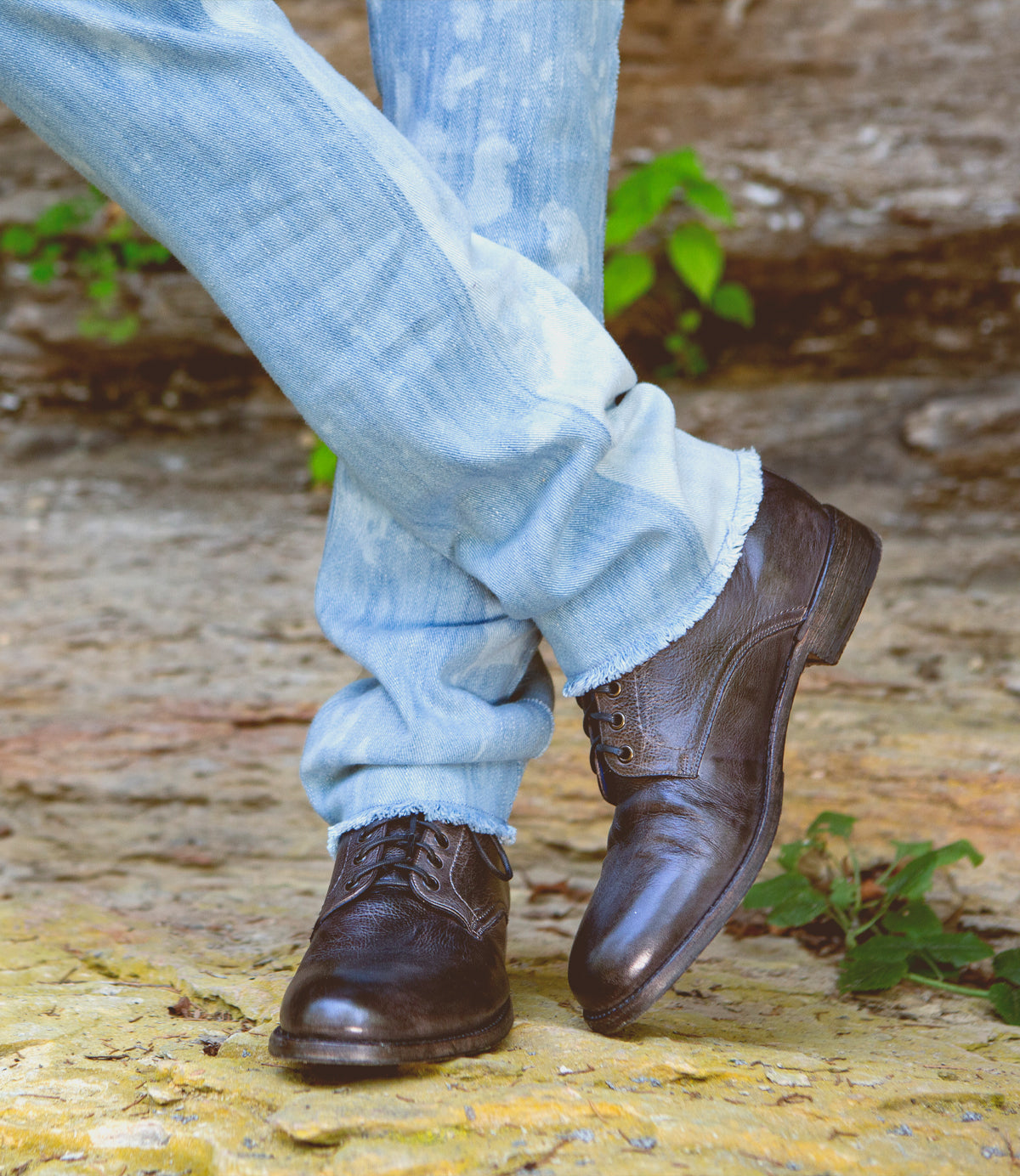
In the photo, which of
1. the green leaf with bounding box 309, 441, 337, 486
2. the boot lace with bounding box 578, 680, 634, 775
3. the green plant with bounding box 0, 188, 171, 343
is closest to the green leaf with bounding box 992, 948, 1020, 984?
the boot lace with bounding box 578, 680, 634, 775

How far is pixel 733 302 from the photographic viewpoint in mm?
2744

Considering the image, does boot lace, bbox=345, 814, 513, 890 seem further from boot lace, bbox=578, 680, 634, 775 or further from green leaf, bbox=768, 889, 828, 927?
green leaf, bbox=768, 889, 828, 927

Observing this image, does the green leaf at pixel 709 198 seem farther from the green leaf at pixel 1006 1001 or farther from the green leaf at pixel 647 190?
the green leaf at pixel 1006 1001

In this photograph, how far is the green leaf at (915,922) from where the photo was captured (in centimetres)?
93

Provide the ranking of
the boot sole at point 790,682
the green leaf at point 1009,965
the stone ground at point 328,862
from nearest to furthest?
the stone ground at point 328,862 < the boot sole at point 790,682 < the green leaf at point 1009,965

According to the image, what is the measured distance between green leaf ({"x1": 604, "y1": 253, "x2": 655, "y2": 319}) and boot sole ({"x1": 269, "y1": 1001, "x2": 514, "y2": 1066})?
6.85 feet

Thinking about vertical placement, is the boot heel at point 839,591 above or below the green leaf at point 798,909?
above

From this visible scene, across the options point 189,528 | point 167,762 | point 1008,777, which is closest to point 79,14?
point 167,762

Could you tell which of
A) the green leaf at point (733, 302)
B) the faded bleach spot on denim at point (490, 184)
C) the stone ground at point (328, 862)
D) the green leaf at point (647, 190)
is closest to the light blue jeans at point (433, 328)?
the faded bleach spot on denim at point (490, 184)

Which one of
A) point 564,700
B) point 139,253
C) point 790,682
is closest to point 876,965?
point 790,682

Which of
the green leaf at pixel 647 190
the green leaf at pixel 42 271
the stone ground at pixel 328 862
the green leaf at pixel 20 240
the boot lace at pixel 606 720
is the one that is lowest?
the stone ground at pixel 328 862

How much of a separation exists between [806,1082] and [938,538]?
5.53ft

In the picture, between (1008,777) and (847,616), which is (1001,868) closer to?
(1008,777)

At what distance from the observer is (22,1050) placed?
0.74 metres
